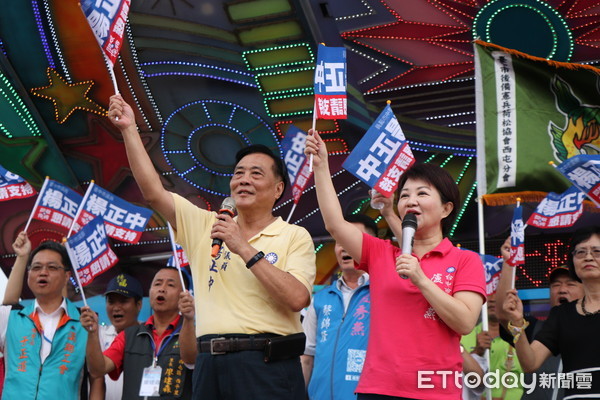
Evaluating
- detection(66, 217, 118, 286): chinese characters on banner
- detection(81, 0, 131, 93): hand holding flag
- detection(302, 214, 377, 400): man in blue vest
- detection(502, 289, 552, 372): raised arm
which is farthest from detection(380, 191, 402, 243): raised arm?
detection(66, 217, 118, 286): chinese characters on banner

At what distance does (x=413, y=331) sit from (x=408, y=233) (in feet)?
1.13

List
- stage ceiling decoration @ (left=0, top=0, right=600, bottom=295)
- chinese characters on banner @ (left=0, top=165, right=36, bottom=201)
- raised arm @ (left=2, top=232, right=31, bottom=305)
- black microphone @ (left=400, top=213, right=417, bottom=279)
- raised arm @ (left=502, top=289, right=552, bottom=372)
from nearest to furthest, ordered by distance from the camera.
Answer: black microphone @ (left=400, top=213, right=417, bottom=279), raised arm @ (left=502, top=289, right=552, bottom=372), raised arm @ (left=2, top=232, right=31, bottom=305), chinese characters on banner @ (left=0, top=165, right=36, bottom=201), stage ceiling decoration @ (left=0, top=0, right=600, bottom=295)

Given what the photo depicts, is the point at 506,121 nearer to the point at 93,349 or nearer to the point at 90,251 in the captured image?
the point at 90,251

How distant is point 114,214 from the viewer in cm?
625

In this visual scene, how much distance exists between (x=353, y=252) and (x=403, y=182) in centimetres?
35

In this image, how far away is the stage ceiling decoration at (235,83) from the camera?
700 centimetres

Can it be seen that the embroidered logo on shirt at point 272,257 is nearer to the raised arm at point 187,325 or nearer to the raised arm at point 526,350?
the raised arm at point 187,325

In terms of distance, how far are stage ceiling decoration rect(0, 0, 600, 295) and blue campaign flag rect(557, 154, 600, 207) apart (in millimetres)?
2448

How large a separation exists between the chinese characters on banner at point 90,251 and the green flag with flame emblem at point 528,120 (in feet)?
8.09

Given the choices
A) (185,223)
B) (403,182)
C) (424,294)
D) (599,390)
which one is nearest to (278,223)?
(185,223)

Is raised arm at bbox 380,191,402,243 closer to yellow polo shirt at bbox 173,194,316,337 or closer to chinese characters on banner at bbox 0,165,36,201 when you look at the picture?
yellow polo shirt at bbox 173,194,316,337

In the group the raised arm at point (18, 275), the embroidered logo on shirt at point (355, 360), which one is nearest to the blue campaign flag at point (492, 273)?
the embroidered logo on shirt at point (355, 360)

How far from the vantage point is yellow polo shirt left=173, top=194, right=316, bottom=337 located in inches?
127

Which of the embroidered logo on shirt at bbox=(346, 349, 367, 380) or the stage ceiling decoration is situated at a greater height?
the stage ceiling decoration
